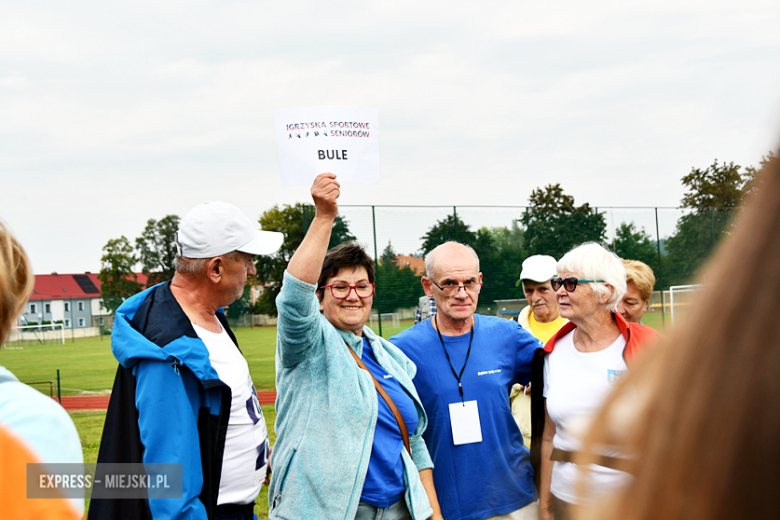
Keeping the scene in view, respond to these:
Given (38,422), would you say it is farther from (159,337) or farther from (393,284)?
(393,284)

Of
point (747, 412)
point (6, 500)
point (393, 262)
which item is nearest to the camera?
point (747, 412)

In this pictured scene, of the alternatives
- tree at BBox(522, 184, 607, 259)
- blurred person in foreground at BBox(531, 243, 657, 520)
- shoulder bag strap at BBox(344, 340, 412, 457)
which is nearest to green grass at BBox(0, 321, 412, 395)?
tree at BBox(522, 184, 607, 259)

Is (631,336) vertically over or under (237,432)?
over

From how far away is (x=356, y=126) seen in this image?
9.53 ft

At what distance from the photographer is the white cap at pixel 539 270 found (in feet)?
16.2

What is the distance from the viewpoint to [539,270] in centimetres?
502

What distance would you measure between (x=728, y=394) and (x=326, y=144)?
2543 mm

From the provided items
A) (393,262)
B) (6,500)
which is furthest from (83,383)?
(6,500)

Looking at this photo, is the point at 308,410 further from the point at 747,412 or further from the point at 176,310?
the point at 747,412

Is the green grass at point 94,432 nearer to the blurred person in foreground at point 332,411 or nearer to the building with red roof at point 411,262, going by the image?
the blurred person in foreground at point 332,411

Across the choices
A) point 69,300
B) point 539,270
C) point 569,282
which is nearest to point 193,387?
point 569,282

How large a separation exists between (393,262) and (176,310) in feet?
42.8

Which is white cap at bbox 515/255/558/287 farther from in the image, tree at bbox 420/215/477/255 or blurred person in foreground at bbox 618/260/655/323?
tree at bbox 420/215/477/255

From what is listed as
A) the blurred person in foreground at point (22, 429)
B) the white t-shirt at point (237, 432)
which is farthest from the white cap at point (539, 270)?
the blurred person in foreground at point (22, 429)
